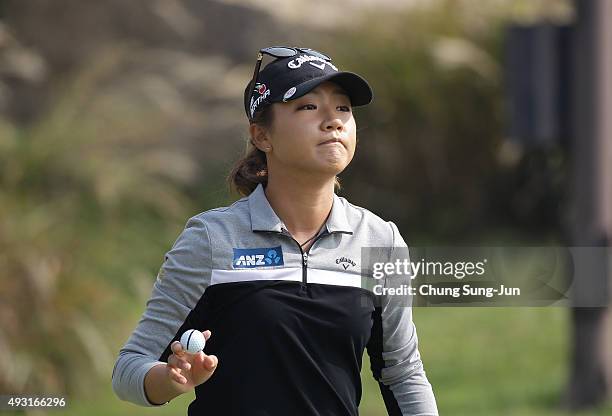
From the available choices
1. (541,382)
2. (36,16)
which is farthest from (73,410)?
(36,16)

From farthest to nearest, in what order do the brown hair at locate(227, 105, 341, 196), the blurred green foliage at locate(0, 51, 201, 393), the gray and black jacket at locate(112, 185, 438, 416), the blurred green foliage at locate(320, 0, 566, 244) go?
the blurred green foliage at locate(320, 0, 566, 244), the blurred green foliage at locate(0, 51, 201, 393), the brown hair at locate(227, 105, 341, 196), the gray and black jacket at locate(112, 185, 438, 416)

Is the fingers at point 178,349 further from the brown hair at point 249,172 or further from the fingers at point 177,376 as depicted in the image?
the brown hair at point 249,172

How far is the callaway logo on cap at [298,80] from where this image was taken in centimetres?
306

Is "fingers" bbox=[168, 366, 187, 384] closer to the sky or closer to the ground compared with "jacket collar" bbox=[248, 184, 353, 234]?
closer to the ground

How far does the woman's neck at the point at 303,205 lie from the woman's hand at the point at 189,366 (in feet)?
1.62

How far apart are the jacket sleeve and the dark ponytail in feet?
1.35

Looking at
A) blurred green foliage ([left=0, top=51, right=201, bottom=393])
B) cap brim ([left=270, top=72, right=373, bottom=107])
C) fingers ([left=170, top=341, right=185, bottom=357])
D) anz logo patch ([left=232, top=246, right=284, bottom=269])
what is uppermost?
blurred green foliage ([left=0, top=51, right=201, bottom=393])

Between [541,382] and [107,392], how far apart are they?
8.90 ft

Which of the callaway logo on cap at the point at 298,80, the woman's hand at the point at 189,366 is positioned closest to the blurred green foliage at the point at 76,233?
the callaway logo on cap at the point at 298,80

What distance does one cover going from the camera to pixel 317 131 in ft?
10.1

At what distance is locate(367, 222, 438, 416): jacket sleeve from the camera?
313cm

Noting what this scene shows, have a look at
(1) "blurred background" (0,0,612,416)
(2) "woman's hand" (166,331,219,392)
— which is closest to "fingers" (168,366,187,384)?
(2) "woman's hand" (166,331,219,392)

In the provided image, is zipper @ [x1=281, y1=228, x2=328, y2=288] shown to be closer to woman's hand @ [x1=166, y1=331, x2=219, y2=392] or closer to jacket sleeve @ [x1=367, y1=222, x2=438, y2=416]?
jacket sleeve @ [x1=367, y1=222, x2=438, y2=416]

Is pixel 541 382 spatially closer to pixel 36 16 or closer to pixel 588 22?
pixel 588 22
